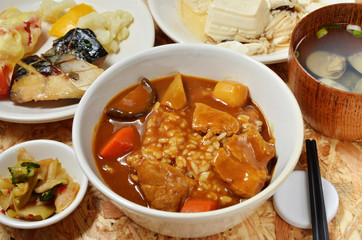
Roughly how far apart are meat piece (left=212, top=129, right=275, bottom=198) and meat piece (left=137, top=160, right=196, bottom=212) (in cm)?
16

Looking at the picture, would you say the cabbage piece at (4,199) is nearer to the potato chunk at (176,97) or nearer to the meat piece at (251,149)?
the potato chunk at (176,97)

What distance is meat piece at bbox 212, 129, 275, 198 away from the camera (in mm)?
1649

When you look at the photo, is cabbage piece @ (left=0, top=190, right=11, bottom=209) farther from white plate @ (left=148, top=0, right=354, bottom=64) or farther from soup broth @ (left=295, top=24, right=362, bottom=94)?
soup broth @ (left=295, top=24, right=362, bottom=94)

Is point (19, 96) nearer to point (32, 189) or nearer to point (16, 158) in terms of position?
point (16, 158)

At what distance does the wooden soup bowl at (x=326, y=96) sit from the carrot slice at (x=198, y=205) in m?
0.89

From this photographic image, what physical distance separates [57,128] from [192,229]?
1235mm

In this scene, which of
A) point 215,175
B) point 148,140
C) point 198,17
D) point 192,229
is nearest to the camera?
point 192,229

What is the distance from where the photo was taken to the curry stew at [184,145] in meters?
1.68

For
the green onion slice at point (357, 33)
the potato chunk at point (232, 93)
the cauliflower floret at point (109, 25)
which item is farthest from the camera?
the cauliflower floret at point (109, 25)

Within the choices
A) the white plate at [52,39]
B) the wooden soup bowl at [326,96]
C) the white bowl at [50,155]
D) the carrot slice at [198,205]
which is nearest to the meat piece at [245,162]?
the carrot slice at [198,205]

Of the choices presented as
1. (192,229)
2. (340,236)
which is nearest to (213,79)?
(192,229)

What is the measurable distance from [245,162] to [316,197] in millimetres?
480

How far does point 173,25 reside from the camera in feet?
9.62

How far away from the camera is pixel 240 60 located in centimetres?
205
